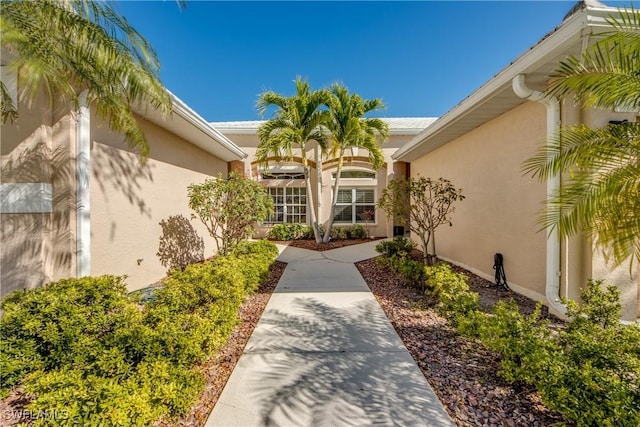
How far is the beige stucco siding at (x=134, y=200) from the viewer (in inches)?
211

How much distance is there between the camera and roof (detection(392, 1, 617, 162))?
3.44m

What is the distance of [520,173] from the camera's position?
5734 millimetres

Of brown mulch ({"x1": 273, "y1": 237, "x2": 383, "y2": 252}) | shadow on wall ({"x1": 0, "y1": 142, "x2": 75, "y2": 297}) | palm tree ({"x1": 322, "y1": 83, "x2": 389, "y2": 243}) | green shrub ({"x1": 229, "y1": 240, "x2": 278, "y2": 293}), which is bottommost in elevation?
brown mulch ({"x1": 273, "y1": 237, "x2": 383, "y2": 252})

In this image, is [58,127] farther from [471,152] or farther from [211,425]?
[471,152]

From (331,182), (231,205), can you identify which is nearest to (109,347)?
(231,205)

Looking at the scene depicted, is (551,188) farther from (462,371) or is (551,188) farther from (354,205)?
(354,205)

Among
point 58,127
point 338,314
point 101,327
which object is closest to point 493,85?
point 338,314

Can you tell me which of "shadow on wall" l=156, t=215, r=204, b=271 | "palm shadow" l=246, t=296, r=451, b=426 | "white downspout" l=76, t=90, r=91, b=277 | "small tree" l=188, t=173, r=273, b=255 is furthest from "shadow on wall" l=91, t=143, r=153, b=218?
"palm shadow" l=246, t=296, r=451, b=426

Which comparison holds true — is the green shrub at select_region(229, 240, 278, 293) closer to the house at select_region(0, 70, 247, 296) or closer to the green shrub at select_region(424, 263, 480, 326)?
the house at select_region(0, 70, 247, 296)

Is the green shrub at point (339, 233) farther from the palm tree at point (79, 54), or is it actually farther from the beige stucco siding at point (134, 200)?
the palm tree at point (79, 54)

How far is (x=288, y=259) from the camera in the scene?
9.63 meters

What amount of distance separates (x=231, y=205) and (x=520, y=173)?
23.3 feet

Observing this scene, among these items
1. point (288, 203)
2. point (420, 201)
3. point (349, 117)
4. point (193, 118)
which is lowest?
point (420, 201)

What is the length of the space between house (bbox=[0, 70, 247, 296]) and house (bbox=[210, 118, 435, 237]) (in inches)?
284
